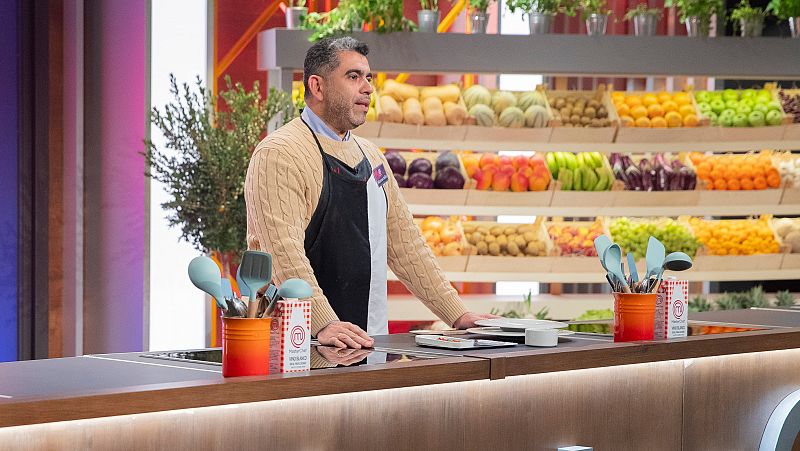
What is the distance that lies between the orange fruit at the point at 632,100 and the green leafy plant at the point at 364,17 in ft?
5.32

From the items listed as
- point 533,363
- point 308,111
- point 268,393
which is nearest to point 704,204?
point 308,111

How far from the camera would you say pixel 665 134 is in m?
7.82

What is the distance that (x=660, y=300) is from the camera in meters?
3.51

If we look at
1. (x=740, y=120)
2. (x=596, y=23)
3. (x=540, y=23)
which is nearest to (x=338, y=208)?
(x=540, y=23)

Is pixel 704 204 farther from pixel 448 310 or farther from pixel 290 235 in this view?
pixel 290 235

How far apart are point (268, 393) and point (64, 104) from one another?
5.79m

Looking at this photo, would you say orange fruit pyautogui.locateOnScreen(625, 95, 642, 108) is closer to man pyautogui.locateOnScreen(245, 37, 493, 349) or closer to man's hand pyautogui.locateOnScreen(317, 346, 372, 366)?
man pyautogui.locateOnScreen(245, 37, 493, 349)

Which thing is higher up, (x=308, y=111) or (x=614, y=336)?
(x=308, y=111)

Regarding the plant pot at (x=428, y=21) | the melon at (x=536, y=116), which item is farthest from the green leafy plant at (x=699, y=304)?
the plant pot at (x=428, y=21)

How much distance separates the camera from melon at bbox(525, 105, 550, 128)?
7625 mm

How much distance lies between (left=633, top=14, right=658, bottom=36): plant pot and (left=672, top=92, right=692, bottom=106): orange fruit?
1.59 feet

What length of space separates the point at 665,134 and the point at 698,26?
74cm

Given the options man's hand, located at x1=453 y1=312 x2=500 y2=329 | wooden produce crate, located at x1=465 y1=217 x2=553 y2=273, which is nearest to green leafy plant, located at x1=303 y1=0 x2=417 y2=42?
wooden produce crate, located at x1=465 y1=217 x2=553 y2=273

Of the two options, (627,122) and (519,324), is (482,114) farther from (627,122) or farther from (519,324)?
(519,324)
